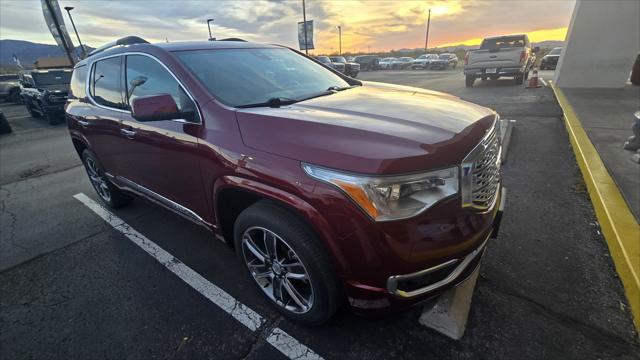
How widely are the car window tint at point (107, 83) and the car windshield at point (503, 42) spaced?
544 inches

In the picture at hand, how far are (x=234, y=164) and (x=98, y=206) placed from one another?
11.1 ft

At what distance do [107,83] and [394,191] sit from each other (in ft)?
10.6

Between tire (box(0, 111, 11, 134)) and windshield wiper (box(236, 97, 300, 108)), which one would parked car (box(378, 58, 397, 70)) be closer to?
tire (box(0, 111, 11, 134))

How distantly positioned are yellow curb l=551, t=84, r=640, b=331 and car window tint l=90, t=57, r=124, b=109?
4324mm

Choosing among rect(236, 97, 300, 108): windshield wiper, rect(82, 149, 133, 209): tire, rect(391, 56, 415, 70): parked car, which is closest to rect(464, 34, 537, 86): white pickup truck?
rect(236, 97, 300, 108): windshield wiper

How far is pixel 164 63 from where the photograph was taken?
2420 millimetres

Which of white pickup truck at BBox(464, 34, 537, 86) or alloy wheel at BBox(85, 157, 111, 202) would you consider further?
white pickup truck at BBox(464, 34, 537, 86)

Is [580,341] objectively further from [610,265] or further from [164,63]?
[164,63]

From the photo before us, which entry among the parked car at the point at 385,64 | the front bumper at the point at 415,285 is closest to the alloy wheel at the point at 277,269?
the front bumper at the point at 415,285

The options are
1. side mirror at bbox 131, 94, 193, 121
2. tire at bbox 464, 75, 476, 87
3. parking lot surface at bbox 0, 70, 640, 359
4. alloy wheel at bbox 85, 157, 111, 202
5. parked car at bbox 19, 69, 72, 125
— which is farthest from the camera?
tire at bbox 464, 75, 476, 87

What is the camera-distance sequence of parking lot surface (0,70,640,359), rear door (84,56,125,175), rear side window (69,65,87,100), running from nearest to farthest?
parking lot surface (0,70,640,359) < rear door (84,56,125,175) < rear side window (69,65,87,100)

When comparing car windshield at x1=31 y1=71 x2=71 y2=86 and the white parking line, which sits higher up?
car windshield at x1=31 y1=71 x2=71 y2=86

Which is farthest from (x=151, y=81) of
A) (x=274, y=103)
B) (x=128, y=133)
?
(x=274, y=103)

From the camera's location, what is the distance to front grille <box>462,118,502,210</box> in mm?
1608
